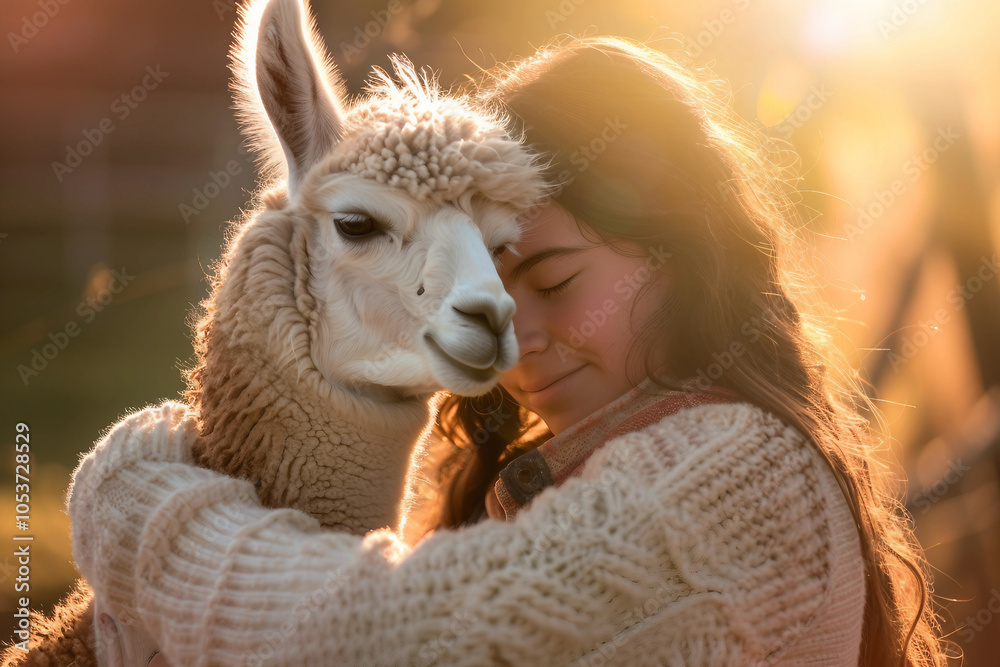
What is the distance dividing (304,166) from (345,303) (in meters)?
0.29

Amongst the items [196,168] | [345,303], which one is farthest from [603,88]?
[196,168]

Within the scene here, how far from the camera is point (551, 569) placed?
0.88m

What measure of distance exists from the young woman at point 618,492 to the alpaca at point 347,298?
4.8 inches

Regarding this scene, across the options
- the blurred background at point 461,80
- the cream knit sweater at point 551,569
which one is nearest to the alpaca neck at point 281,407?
the cream knit sweater at point 551,569

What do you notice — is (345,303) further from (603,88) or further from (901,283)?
(901,283)

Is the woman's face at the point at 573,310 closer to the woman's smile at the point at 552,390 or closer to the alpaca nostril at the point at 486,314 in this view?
the woman's smile at the point at 552,390

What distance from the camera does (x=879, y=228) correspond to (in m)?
2.93

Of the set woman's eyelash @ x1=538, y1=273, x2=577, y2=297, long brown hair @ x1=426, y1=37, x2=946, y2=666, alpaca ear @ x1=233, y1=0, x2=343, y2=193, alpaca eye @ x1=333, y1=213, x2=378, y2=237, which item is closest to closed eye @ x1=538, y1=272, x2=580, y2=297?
woman's eyelash @ x1=538, y1=273, x2=577, y2=297

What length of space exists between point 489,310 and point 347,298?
0.28m

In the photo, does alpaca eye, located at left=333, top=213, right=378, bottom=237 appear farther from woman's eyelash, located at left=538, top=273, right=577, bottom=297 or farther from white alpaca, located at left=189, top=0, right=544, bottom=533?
woman's eyelash, located at left=538, top=273, right=577, bottom=297

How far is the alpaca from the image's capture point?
4.00 feet

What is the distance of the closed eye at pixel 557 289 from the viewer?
131 cm

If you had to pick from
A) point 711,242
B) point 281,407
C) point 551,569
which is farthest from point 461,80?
point 551,569

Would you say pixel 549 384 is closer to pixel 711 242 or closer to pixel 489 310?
pixel 489 310
